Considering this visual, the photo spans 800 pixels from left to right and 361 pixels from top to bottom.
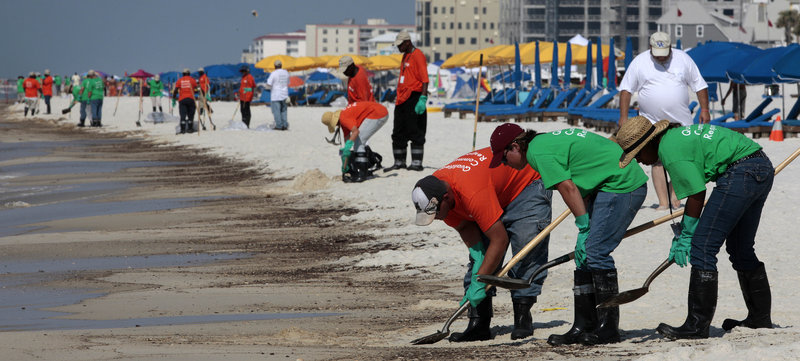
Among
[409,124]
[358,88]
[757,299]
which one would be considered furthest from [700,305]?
[358,88]

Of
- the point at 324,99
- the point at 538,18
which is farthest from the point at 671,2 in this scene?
the point at 324,99

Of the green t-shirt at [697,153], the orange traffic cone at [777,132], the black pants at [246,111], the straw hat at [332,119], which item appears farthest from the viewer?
the black pants at [246,111]

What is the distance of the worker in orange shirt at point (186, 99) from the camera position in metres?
25.5

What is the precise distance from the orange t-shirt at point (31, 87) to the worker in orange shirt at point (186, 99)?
15.1 meters

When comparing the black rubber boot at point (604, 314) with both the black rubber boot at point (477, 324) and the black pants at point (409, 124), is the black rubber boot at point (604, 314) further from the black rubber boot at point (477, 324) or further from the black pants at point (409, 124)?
the black pants at point (409, 124)

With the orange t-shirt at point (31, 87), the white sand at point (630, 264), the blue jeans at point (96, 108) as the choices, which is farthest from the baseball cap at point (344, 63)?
the orange t-shirt at point (31, 87)

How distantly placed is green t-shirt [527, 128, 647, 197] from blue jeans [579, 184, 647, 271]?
0.04 metres

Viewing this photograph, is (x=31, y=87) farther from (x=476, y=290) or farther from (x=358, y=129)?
(x=476, y=290)

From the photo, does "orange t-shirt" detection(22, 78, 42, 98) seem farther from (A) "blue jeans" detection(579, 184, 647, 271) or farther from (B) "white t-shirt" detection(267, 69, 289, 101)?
(A) "blue jeans" detection(579, 184, 647, 271)

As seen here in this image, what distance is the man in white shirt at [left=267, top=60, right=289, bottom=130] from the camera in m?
24.3

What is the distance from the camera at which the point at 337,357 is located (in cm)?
549

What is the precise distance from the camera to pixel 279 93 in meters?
24.6

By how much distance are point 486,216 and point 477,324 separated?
848 millimetres

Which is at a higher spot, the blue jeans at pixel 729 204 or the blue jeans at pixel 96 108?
the blue jeans at pixel 729 204
